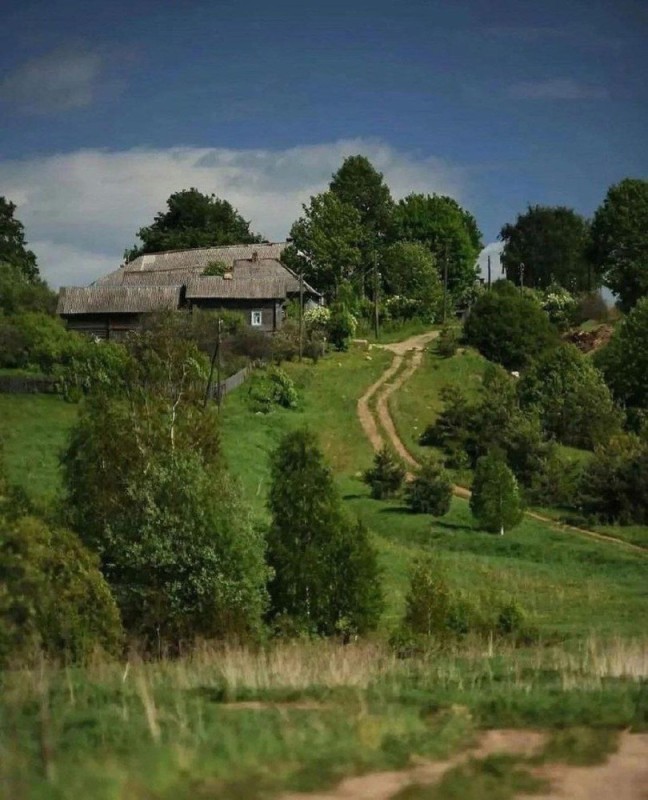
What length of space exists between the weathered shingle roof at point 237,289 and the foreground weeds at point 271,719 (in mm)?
56552

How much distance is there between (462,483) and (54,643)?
3282cm

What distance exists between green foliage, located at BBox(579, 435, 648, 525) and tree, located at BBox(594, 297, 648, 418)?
1938 centimetres

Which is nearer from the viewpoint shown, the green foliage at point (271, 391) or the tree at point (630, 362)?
the green foliage at point (271, 391)

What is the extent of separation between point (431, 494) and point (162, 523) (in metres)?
21.2

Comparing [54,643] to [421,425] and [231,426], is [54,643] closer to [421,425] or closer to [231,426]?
[231,426]

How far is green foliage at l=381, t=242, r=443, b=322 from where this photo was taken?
84.1 metres

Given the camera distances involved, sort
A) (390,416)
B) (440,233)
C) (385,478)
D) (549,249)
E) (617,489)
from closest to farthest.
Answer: (617,489) < (385,478) < (390,416) < (440,233) < (549,249)

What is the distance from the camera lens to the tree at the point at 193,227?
99.1 m

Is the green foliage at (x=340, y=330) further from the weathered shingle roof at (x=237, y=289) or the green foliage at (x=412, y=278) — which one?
the green foliage at (x=412, y=278)

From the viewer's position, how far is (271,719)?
952 cm

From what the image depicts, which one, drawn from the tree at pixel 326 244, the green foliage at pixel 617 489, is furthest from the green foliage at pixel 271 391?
the tree at pixel 326 244

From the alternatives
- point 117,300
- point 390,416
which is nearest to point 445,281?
point 117,300

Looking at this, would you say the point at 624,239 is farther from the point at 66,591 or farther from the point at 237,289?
the point at 66,591

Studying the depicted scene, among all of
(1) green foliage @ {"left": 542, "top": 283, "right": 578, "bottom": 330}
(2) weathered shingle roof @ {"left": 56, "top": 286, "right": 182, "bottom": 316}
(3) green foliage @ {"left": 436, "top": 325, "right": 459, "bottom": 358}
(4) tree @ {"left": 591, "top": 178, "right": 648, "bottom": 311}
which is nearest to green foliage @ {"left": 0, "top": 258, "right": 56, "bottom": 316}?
(2) weathered shingle roof @ {"left": 56, "top": 286, "right": 182, "bottom": 316}
